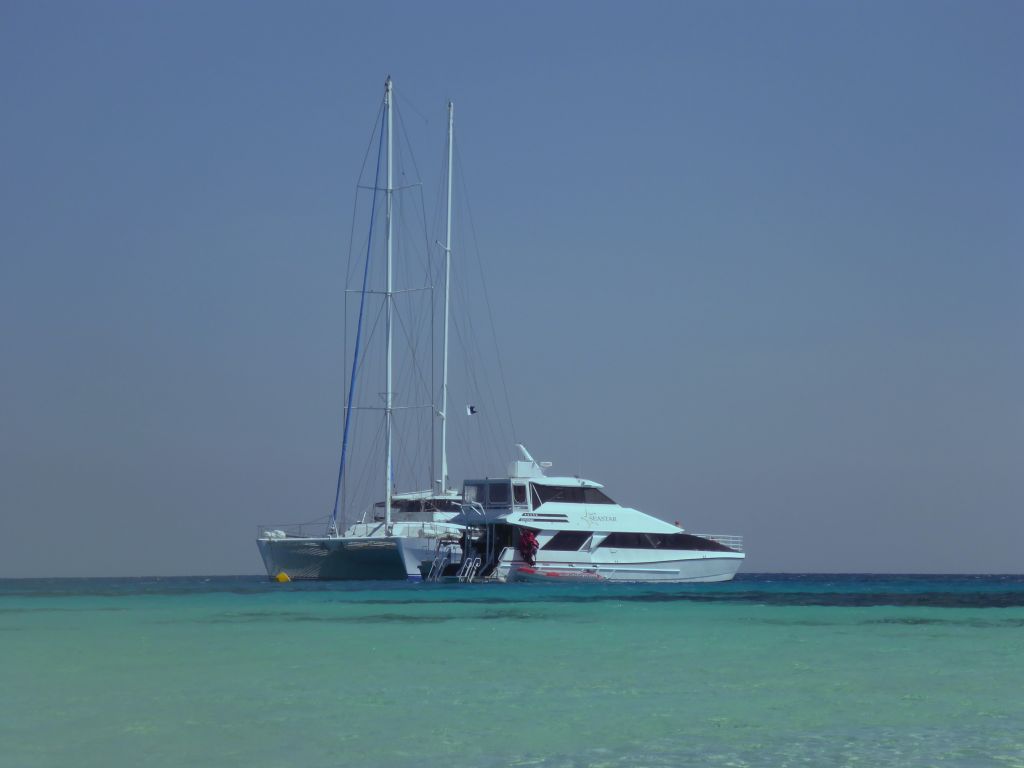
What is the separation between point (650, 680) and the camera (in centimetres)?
1483

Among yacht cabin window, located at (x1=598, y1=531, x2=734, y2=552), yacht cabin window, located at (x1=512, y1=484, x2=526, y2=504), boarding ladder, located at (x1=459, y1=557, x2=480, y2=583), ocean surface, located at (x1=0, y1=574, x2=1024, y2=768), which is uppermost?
yacht cabin window, located at (x1=512, y1=484, x2=526, y2=504)

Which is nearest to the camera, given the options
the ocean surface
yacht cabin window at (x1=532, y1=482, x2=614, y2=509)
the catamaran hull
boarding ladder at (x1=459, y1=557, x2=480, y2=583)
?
the ocean surface

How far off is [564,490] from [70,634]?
28160mm

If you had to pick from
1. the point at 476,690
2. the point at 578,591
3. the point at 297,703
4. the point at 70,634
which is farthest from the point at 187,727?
the point at 578,591

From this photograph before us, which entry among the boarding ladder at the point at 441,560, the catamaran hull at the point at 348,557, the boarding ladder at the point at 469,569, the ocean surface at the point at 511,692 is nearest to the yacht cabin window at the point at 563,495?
the boarding ladder at the point at 469,569

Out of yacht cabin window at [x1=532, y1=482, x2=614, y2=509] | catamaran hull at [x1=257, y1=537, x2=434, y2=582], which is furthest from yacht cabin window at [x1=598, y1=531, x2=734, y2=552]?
catamaran hull at [x1=257, y1=537, x2=434, y2=582]

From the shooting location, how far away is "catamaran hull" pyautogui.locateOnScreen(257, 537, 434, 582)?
49.8 m

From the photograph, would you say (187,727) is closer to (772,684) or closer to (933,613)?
(772,684)

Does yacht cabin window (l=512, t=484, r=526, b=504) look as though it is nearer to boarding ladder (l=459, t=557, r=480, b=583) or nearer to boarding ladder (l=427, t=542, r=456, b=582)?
boarding ladder (l=459, t=557, r=480, b=583)

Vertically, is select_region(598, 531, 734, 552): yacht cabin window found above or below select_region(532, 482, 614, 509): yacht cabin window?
below

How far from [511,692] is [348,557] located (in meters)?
37.9

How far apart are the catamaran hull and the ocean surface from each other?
23.2 m

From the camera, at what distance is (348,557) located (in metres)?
50.9

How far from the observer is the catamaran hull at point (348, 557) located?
4984 cm
